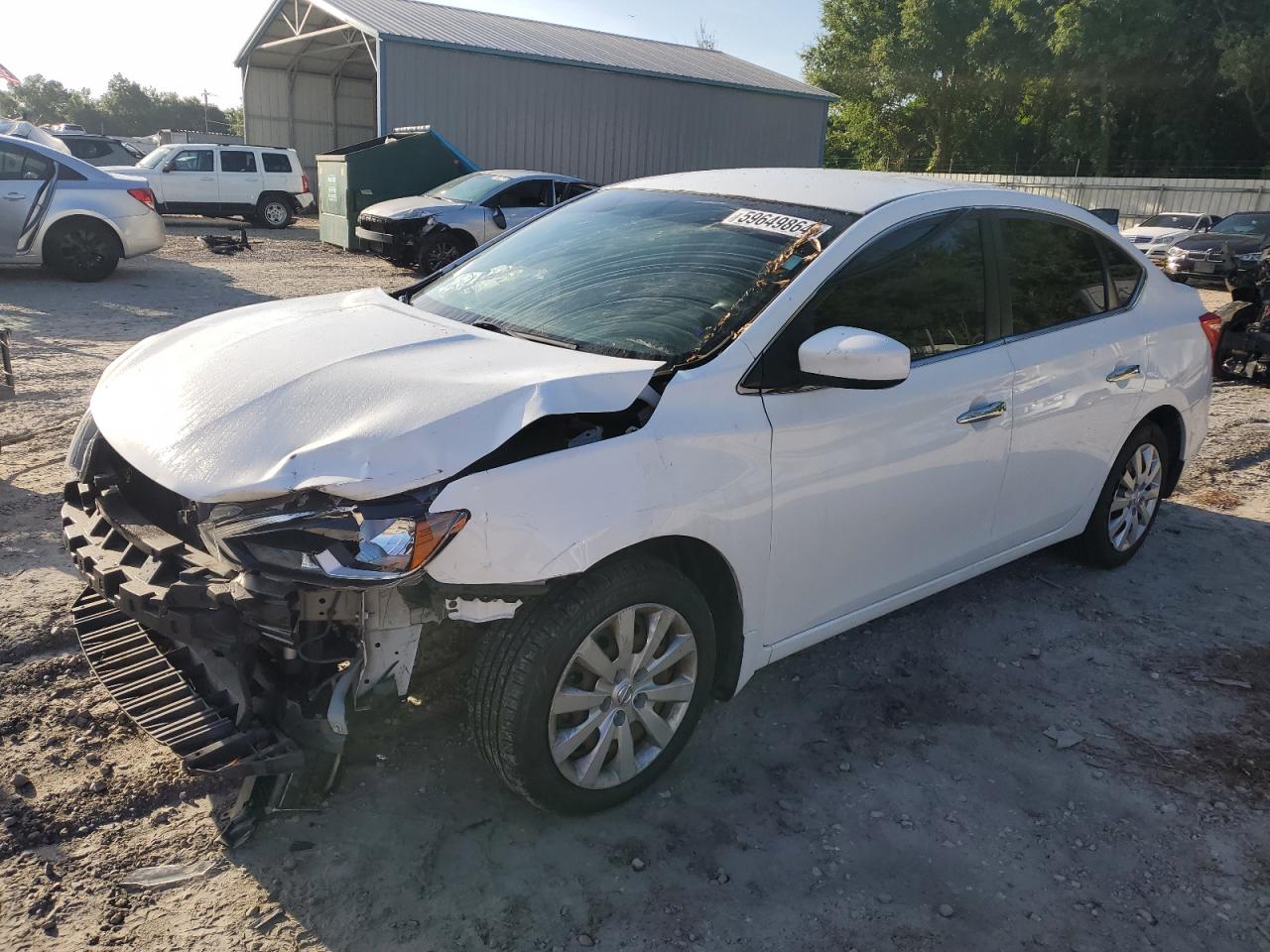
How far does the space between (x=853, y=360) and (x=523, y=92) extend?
2201 cm

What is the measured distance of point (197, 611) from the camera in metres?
2.37

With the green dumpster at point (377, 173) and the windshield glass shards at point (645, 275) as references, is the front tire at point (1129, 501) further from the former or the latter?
the green dumpster at point (377, 173)

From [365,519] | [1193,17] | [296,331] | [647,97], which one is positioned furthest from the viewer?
[1193,17]

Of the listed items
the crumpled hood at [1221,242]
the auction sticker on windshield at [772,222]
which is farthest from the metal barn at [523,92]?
the auction sticker on windshield at [772,222]

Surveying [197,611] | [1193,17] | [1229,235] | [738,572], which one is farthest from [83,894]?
[1193,17]

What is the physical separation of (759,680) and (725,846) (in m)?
0.96

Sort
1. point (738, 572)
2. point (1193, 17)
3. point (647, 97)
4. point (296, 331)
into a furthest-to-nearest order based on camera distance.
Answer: point (1193, 17), point (647, 97), point (296, 331), point (738, 572)

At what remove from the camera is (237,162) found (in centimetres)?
2139

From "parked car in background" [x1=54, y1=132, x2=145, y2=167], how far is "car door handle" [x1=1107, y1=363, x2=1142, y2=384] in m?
24.3

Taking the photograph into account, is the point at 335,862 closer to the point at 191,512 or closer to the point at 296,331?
the point at 191,512

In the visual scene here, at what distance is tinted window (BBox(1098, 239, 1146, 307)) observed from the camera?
4.34 meters

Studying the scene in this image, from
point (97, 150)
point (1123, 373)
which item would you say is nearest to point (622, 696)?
point (1123, 373)

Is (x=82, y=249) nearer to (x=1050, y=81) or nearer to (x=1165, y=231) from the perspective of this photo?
(x=1165, y=231)

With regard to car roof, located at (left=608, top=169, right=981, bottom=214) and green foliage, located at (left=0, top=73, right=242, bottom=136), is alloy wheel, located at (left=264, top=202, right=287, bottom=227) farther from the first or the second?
green foliage, located at (left=0, top=73, right=242, bottom=136)
